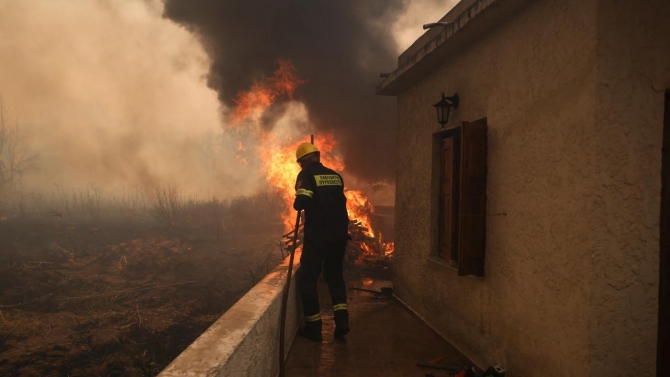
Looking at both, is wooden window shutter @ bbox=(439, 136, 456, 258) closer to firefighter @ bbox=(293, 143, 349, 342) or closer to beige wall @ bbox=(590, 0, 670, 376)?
firefighter @ bbox=(293, 143, 349, 342)

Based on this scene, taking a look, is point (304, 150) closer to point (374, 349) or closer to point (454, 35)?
point (454, 35)

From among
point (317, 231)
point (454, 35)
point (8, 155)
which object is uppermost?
point (8, 155)

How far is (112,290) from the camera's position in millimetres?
9922

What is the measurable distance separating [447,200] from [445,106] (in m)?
1.15

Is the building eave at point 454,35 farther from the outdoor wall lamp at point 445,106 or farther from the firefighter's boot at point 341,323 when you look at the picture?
the firefighter's boot at point 341,323

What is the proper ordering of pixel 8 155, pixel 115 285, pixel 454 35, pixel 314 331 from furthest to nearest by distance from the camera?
pixel 8 155 < pixel 115 285 < pixel 314 331 < pixel 454 35

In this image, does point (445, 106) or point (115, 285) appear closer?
point (445, 106)

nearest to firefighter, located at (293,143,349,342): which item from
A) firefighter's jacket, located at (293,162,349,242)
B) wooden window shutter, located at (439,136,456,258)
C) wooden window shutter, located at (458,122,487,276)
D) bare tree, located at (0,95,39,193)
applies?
firefighter's jacket, located at (293,162,349,242)

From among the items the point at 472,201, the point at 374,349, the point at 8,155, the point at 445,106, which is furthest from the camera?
the point at 8,155

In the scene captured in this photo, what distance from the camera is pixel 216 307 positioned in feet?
30.4

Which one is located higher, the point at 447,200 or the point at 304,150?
the point at 304,150

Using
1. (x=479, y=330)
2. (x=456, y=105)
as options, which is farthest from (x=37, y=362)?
(x=456, y=105)

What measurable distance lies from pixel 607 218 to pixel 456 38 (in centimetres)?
237

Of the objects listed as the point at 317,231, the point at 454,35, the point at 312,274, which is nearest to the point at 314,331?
the point at 312,274
